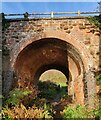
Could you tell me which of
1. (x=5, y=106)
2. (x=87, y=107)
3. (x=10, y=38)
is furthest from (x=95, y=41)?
(x=5, y=106)

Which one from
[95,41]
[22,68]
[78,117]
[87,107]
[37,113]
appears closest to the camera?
[37,113]

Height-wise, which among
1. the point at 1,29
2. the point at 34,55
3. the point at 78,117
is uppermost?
the point at 1,29

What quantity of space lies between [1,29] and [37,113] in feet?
16.7

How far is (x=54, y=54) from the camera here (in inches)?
609

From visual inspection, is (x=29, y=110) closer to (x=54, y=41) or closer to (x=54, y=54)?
(x=54, y=41)

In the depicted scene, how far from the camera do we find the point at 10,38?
1329 centimetres

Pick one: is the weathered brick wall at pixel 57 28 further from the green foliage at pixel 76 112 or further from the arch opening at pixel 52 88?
the arch opening at pixel 52 88

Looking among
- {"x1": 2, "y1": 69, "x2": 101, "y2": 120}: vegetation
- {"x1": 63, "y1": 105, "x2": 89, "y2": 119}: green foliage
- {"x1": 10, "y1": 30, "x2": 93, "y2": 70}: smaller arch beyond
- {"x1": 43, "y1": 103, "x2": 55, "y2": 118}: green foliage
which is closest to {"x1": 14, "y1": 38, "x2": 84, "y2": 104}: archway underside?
{"x1": 10, "y1": 30, "x2": 93, "y2": 70}: smaller arch beyond

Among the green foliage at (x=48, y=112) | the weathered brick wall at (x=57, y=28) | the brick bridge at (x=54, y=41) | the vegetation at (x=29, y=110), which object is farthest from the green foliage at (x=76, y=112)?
the weathered brick wall at (x=57, y=28)

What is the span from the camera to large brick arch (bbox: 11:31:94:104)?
13102mm

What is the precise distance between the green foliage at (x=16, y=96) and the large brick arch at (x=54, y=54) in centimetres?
108

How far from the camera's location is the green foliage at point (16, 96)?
11578mm

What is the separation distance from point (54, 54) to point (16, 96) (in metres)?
4.50

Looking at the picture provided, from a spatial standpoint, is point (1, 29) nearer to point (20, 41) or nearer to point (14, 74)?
point (20, 41)
